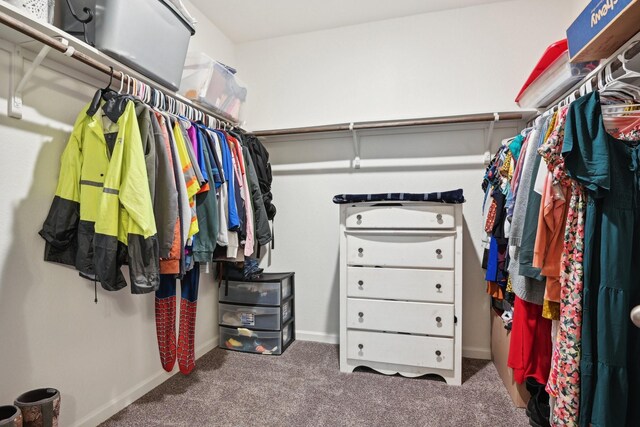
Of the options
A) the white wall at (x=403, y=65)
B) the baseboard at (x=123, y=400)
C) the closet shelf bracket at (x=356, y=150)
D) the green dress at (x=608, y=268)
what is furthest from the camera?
the closet shelf bracket at (x=356, y=150)

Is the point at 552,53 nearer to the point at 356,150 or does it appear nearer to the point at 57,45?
the point at 356,150

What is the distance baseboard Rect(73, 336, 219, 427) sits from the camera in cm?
146

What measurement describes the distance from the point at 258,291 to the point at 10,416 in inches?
54.0

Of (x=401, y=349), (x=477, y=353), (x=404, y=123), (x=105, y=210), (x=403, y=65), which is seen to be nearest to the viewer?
(x=105, y=210)

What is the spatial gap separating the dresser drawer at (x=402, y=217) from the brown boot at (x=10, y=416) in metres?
1.59

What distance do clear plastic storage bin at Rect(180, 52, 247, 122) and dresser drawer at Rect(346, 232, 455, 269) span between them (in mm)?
1176

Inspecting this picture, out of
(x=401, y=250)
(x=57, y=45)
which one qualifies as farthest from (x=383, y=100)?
(x=57, y=45)

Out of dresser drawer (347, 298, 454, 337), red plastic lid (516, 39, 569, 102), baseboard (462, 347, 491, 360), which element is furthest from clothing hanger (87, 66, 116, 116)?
baseboard (462, 347, 491, 360)

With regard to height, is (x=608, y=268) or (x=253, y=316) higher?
(x=608, y=268)

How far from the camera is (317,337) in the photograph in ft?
8.18

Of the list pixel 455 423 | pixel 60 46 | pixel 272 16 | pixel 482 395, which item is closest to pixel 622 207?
pixel 455 423

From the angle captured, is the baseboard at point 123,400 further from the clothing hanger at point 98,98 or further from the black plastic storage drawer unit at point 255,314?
the clothing hanger at point 98,98

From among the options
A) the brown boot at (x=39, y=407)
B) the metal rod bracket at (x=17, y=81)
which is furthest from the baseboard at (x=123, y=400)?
the metal rod bracket at (x=17, y=81)

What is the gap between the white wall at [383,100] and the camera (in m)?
2.19
